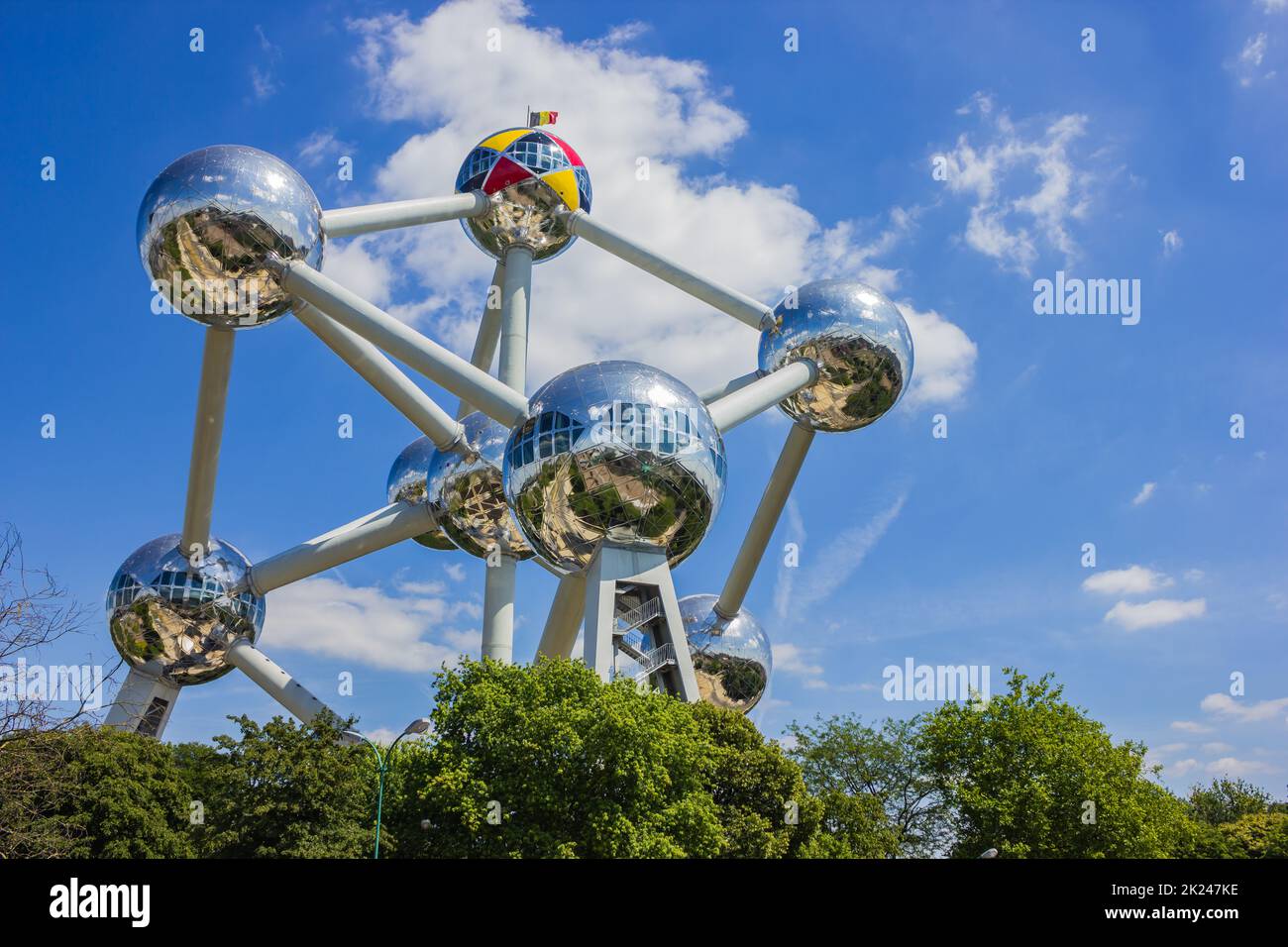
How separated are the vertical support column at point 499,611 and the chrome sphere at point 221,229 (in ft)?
26.9

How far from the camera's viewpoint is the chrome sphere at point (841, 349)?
24359mm

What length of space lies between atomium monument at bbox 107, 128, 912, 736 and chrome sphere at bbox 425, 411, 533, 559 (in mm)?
50

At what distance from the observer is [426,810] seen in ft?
66.4

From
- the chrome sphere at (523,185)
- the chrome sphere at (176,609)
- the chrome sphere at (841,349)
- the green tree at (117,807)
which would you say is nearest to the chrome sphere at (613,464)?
the chrome sphere at (841,349)

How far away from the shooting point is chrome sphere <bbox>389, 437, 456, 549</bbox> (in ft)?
95.3

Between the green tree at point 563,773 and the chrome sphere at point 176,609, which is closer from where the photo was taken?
the green tree at point 563,773

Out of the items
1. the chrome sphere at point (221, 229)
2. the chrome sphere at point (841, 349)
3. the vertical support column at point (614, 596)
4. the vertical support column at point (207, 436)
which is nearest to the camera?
the vertical support column at point (614, 596)

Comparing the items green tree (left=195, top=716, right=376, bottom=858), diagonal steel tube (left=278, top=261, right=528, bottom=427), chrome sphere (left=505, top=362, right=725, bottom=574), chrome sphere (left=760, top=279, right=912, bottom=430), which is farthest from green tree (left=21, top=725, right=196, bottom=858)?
chrome sphere (left=760, top=279, right=912, bottom=430)

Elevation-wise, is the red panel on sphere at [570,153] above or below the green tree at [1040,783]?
above

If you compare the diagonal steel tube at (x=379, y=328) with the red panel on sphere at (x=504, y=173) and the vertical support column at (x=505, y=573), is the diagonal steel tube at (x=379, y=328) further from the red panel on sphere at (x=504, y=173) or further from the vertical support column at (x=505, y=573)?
the red panel on sphere at (x=504, y=173)

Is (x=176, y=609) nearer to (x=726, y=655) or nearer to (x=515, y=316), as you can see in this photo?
(x=515, y=316)

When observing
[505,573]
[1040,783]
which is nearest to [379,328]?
[505,573]

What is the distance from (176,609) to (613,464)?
1418 centimetres
